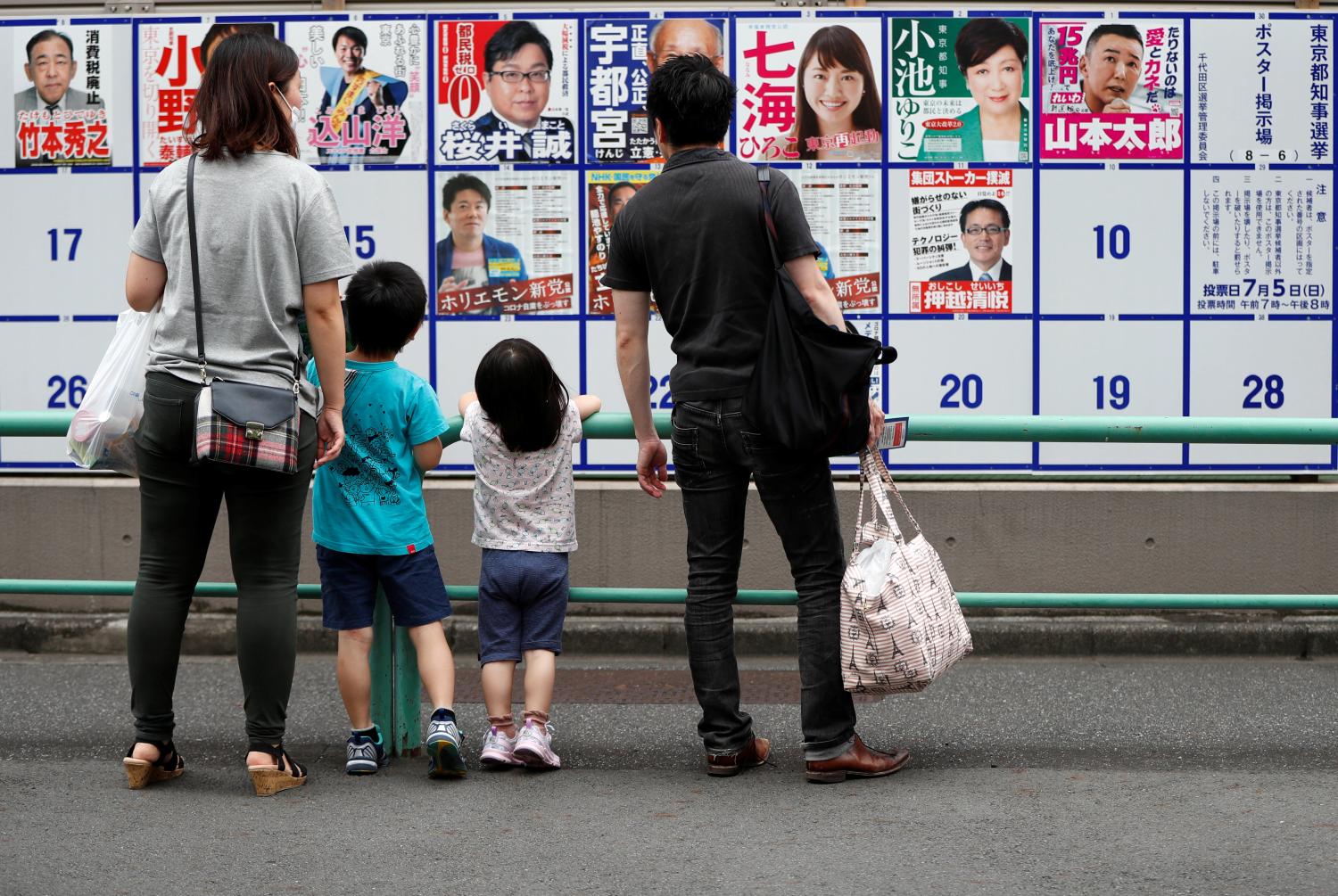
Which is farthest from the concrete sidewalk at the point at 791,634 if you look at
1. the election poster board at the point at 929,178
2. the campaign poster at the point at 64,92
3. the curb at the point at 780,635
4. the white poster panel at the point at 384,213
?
the campaign poster at the point at 64,92

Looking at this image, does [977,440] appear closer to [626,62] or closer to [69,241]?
[626,62]

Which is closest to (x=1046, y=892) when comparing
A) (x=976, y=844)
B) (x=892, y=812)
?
(x=976, y=844)

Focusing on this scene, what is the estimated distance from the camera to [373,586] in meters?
4.35

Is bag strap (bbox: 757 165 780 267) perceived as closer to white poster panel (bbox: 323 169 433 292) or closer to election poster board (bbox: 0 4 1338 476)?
election poster board (bbox: 0 4 1338 476)

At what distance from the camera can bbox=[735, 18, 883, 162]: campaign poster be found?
654 centimetres

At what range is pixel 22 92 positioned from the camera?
672 cm

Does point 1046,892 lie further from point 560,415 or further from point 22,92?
point 22,92

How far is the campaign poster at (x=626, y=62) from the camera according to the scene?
21.5 feet

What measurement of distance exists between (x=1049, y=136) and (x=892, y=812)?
3.70 m

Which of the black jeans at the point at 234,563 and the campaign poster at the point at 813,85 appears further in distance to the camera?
the campaign poster at the point at 813,85

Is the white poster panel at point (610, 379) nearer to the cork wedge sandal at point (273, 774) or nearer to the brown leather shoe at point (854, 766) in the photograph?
the brown leather shoe at point (854, 766)

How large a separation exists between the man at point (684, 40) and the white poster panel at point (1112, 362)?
1888 mm

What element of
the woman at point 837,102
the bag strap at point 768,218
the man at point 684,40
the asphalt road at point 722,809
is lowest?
the asphalt road at point 722,809

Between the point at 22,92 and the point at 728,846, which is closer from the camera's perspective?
the point at 728,846
